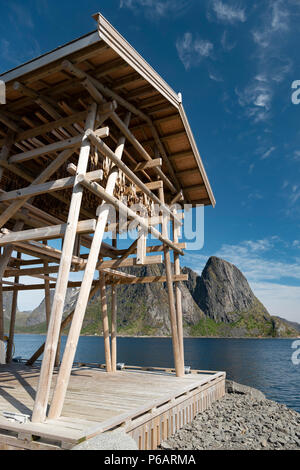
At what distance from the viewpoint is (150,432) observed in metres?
6.30

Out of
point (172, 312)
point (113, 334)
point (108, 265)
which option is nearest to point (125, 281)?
point (113, 334)

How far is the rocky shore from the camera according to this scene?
7.11m

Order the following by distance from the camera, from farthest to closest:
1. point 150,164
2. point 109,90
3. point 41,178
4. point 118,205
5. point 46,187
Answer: point 150,164, point 109,90, point 41,178, point 118,205, point 46,187

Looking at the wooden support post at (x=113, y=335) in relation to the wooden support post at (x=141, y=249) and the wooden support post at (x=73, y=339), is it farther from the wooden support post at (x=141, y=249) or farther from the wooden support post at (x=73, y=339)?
the wooden support post at (x=73, y=339)

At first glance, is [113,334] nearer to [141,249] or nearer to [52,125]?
[141,249]

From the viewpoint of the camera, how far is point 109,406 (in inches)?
245

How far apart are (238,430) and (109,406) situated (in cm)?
420

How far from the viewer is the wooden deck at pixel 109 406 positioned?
4582 millimetres

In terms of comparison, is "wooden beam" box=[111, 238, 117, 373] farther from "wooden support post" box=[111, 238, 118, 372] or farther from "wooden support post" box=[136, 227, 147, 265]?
"wooden support post" box=[136, 227, 147, 265]

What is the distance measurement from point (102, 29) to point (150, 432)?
319 inches

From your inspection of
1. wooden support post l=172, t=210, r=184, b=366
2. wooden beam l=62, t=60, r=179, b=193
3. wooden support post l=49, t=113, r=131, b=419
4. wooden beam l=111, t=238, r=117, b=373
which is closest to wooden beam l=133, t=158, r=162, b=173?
wooden beam l=62, t=60, r=179, b=193

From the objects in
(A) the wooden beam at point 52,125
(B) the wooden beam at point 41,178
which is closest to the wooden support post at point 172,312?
(A) the wooden beam at point 52,125
